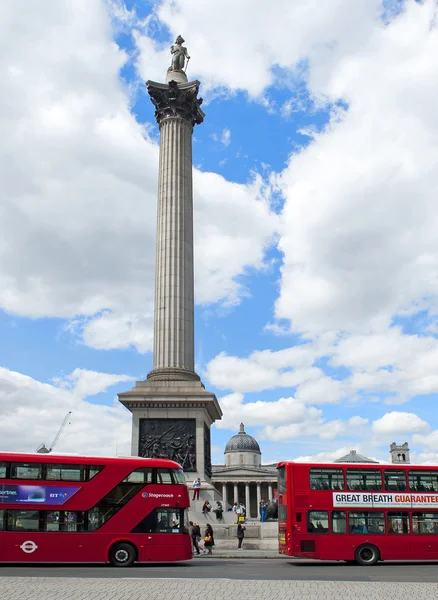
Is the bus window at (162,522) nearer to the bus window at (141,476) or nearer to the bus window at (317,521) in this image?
the bus window at (141,476)

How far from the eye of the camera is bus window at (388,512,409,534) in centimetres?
2466

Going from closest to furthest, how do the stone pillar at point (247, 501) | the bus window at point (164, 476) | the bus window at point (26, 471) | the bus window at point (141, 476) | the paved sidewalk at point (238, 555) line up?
1. the bus window at point (26, 471)
2. the bus window at point (141, 476)
3. the bus window at point (164, 476)
4. the paved sidewalk at point (238, 555)
5. the stone pillar at point (247, 501)

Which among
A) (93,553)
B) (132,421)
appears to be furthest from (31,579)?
(132,421)

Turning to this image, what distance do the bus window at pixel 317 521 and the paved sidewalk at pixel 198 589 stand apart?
294 inches

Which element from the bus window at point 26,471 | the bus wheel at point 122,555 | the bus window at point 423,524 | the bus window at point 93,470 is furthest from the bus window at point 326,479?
the bus window at point 26,471

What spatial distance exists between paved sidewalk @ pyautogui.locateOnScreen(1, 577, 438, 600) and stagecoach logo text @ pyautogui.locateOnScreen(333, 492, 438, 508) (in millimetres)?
7758

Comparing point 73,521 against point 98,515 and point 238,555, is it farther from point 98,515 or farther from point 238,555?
point 238,555

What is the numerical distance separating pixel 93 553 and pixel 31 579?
19.3 ft

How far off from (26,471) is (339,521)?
37.1 ft

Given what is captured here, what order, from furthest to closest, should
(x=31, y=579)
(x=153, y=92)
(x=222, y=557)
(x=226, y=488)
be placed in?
(x=226, y=488)
(x=153, y=92)
(x=222, y=557)
(x=31, y=579)

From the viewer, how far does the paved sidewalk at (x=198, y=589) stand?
1353 centimetres

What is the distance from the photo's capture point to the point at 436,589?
50.1 ft

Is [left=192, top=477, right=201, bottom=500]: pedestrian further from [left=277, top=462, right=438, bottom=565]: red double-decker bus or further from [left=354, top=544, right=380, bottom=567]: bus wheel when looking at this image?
[left=354, top=544, right=380, bottom=567]: bus wheel

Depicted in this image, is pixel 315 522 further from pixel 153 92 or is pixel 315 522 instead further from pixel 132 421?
pixel 153 92
